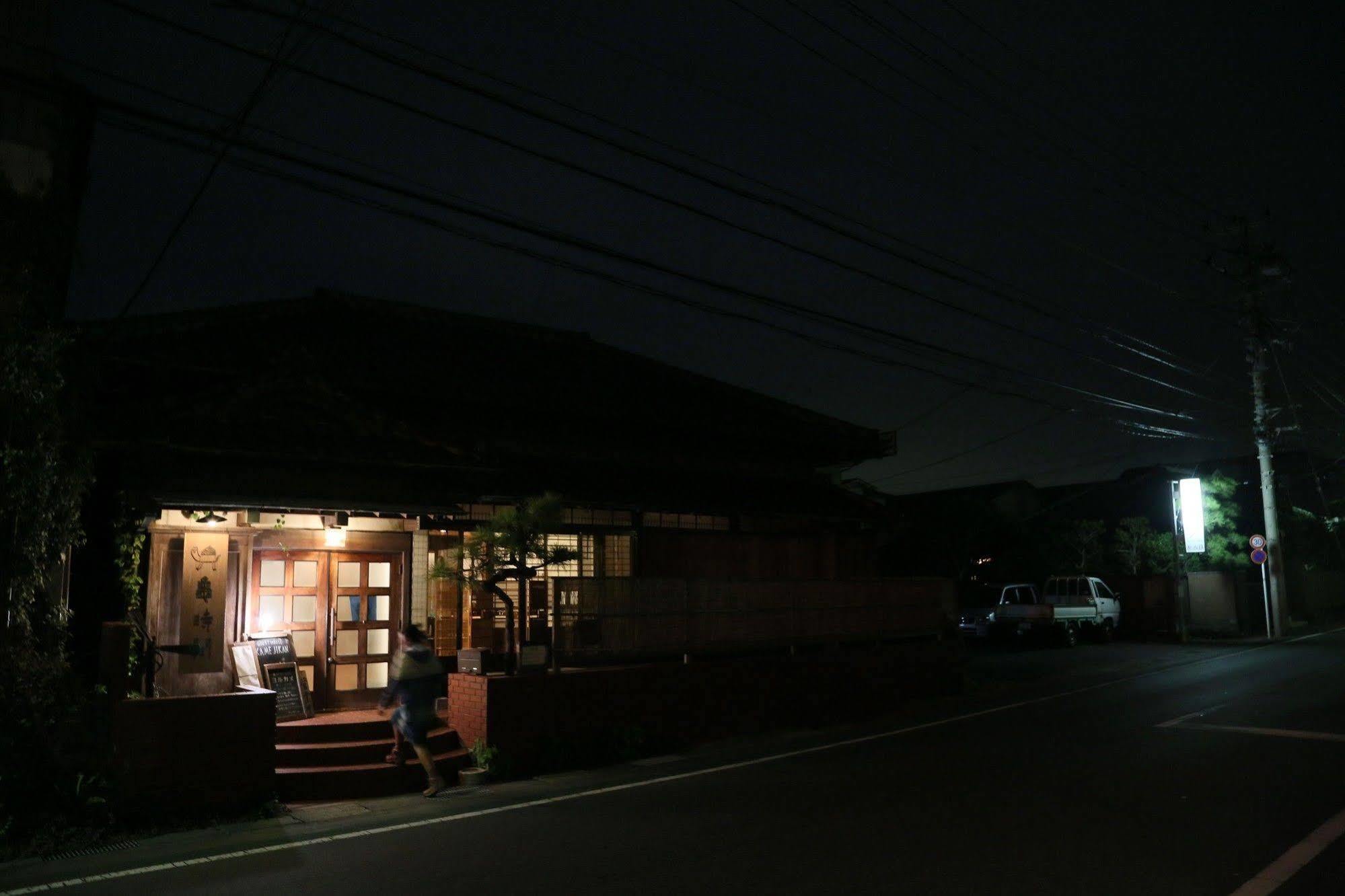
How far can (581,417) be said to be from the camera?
59.0 feet

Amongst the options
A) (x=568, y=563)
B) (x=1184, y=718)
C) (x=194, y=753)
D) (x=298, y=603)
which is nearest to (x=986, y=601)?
(x=1184, y=718)

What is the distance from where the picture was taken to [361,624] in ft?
43.7

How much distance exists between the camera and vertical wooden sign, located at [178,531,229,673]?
11.8m

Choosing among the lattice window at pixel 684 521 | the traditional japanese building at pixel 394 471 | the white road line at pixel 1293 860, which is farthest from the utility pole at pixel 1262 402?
the white road line at pixel 1293 860

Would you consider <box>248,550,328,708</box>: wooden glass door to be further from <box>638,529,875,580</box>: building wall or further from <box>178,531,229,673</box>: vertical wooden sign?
<box>638,529,875,580</box>: building wall

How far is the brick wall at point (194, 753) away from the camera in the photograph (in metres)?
8.76

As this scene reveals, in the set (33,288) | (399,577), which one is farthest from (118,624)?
(399,577)

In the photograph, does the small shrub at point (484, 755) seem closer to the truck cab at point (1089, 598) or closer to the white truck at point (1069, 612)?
the white truck at point (1069, 612)

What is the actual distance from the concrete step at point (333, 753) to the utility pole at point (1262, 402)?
100.0 ft

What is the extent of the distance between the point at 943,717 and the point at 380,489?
9322mm

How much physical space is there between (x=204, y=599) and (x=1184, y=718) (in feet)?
45.0

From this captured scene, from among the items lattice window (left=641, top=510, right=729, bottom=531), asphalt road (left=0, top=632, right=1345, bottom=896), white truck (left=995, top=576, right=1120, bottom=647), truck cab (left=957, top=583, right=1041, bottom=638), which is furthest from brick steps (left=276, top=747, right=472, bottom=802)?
white truck (left=995, top=576, right=1120, bottom=647)

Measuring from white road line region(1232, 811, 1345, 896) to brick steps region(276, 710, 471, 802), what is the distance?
25.4ft

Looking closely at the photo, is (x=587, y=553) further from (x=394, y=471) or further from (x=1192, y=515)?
(x=1192, y=515)
